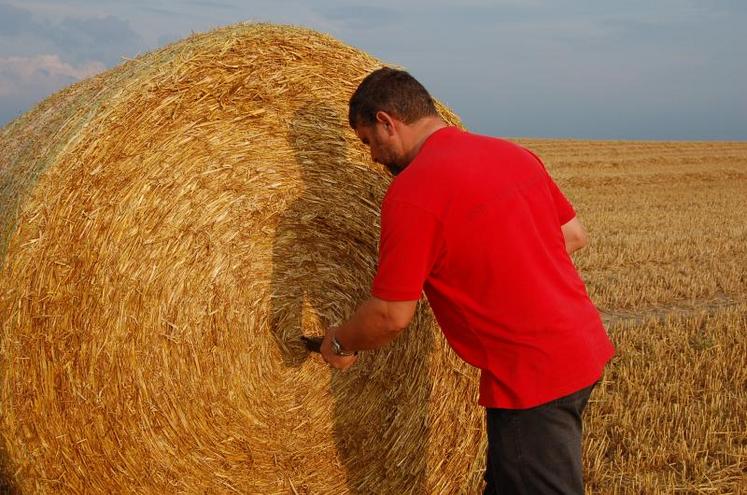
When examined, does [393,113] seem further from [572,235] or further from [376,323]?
[572,235]

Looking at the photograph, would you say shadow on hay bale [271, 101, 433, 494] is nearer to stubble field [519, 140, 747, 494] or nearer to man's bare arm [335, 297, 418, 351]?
stubble field [519, 140, 747, 494]

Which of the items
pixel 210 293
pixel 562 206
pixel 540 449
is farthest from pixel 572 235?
pixel 210 293

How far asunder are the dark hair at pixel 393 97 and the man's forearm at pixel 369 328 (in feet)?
2.16

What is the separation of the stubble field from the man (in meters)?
1.93

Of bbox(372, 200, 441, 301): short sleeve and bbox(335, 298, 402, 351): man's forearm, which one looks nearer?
bbox(372, 200, 441, 301): short sleeve

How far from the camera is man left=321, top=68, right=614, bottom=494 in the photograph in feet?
7.59

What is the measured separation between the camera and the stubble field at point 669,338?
436 cm

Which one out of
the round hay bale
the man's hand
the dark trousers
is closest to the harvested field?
the round hay bale

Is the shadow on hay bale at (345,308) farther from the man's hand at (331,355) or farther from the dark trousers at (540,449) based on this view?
the dark trousers at (540,449)

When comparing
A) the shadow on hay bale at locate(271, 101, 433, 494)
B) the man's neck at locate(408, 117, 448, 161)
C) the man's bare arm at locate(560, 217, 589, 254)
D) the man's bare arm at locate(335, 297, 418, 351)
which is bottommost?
the shadow on hay bale at locate(271, 101, 433, 494)

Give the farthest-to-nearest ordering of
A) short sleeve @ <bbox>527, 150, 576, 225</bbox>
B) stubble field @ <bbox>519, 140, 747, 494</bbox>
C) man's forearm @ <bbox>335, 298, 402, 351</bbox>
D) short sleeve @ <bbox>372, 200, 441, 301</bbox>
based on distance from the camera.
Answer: stubble field @ <bbox>519, 140, 747, 494</bbox> < short sleeve @ <bbox>527, 150, 576, 225</bbox> < man's forearm @ <bbox>335, 298, 402, 351</bbox> < short sleeve @ <bbox>372, 200, 441, 301</bbox>

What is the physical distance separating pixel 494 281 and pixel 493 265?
6 cm

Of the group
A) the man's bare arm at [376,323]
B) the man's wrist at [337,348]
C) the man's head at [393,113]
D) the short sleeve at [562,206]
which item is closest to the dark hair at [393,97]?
the man's head at [393,113]

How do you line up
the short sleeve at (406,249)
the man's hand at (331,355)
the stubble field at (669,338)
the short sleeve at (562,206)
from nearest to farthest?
the short sleeve at (406,249) → the short sleeve at (562,206) → the man's hand at (331,355) → the stubble field at (669,338)
